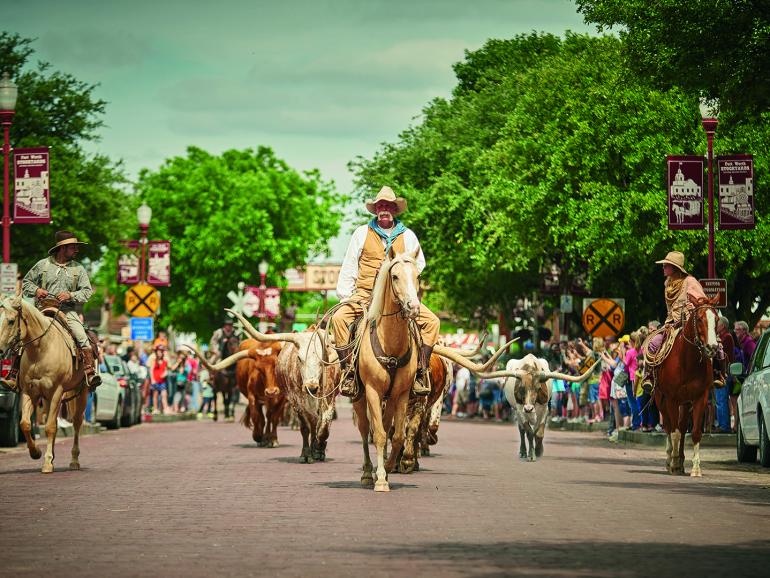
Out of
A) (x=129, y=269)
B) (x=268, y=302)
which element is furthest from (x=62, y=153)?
(x=268, y=302)

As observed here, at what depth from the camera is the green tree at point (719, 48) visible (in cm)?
2142

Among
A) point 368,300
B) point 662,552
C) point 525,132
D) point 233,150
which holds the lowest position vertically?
point 662,552

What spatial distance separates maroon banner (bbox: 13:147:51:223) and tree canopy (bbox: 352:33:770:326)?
11687 mm

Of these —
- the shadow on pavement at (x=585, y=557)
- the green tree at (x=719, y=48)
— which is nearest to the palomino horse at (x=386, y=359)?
the shadow on pavement at (x=585, y=557)

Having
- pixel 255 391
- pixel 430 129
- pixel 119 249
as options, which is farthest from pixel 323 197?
pixel 255 391

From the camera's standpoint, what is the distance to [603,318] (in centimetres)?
3909

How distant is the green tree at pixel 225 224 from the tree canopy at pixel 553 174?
21.7m

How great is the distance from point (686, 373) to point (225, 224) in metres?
67.5

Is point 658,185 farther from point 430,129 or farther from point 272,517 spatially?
point 272,517

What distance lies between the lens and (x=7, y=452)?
80.4 ft

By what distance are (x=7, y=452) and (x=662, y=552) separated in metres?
15.6

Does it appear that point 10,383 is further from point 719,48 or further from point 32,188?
point 32,188

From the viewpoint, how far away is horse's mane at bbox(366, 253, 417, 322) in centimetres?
1572

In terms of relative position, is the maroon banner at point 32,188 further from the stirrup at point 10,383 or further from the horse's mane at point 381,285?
the horse's mane at point 381,285
